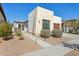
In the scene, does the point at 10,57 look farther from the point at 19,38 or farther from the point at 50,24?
the point at 50,24

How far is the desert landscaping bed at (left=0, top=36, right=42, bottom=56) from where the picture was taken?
9180mm

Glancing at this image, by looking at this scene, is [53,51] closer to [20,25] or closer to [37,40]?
[37,40]

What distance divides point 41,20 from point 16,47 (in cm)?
174

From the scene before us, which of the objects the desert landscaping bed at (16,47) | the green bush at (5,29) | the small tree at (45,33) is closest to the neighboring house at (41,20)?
the small tree at (45,33)

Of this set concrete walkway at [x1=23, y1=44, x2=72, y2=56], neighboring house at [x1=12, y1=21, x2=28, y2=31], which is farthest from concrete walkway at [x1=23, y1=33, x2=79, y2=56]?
neighboring house at [x1=12, y1=21, x2=28, y2=31]

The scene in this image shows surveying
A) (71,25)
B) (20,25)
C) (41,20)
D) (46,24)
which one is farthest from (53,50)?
(20,25)

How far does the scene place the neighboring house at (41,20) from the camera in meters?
9.95

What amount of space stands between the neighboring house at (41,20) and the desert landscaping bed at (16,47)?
2.07 feet

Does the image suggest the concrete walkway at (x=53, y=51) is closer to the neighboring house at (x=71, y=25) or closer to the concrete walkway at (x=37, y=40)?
the concrete walkway at (x=37, y=40)

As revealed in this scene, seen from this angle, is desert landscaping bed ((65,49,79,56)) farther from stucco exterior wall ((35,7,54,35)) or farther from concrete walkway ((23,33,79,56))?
stucco exterior wall ((35,7,54,35))

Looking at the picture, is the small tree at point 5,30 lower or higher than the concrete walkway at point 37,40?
higher

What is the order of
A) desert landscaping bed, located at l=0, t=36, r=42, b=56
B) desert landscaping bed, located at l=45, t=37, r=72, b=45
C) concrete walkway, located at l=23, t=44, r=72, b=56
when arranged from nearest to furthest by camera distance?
concrete walkway, located at l=23, t=44, r=72, b=56, desert landscaping bed, located at l=0, t=36, r=42, b=56, desert landscaping bed, located at l=45, t=37, r=72, b=45

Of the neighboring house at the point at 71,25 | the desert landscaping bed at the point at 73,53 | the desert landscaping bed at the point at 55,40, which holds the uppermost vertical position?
the neighboring house at the point at 71,25

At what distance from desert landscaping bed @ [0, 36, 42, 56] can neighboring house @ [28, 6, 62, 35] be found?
0.63 m
